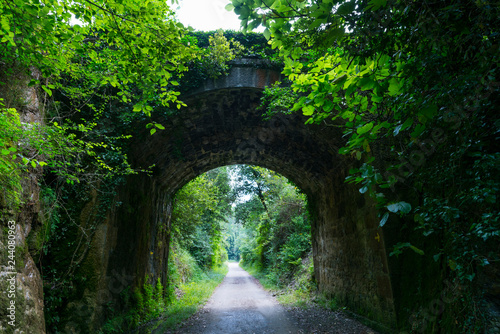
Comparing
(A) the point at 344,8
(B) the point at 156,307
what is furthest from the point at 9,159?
(B) the point at 156,307

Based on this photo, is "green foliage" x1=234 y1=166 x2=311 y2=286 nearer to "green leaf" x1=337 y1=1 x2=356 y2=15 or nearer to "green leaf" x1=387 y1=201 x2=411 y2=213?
"green leaf" x1=387 y1=201 x2=411 y2=213

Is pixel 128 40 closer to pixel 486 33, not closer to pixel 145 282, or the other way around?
pixel 486 33

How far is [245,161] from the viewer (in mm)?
9859

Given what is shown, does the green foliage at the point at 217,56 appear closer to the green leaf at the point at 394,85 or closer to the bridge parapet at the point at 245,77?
the bridge parapet at the point at 245,77

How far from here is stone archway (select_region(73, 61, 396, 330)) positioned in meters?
5.72

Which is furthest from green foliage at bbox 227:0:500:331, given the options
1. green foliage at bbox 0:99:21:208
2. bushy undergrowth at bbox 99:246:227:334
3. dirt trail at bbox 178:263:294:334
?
bushy undergrowth at bbox 99:246:227:334

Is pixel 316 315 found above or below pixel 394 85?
below

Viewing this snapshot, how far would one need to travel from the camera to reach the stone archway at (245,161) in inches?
225

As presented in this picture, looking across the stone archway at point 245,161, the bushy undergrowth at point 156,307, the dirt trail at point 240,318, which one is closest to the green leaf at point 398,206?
the stone archway at point 245,161

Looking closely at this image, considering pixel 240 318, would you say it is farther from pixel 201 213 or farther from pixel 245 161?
pixel 201 213

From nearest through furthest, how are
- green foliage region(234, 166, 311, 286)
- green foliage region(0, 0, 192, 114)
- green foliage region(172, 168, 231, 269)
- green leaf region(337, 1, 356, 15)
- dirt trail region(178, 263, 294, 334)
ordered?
green leaf region(337, 1, 356, 15)
green foliage region(0, 0, 192, 114)
dirt trail region(178, 263, 294, 334)
green foliage region(172, 168, 231, 269)
green foliage region(234, 166, 311, 286)

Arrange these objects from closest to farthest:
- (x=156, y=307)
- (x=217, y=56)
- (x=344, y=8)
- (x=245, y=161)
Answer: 1. (x=344, y=8)
2. (x=217, y=56)
3. (x=156, y=307)
4. (x=245, y=161)

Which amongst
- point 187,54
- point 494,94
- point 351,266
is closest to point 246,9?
point 187,54

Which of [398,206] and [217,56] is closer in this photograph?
[398,206]
